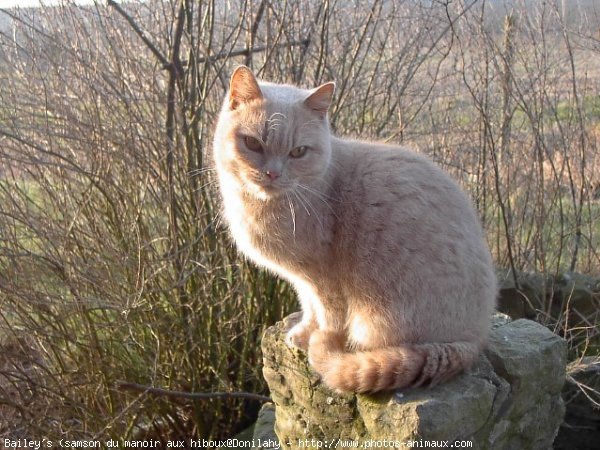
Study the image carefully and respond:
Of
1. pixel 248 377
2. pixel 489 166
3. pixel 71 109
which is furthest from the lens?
pixel 489 166

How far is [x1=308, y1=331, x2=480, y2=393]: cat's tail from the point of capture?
84.1 inches

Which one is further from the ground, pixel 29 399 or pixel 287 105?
pixel 287 105

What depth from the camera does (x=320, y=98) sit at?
7.97 feet

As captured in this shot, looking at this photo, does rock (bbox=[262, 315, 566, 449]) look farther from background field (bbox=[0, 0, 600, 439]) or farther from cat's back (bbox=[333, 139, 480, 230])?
background field (bbox=[0, 0, 600, 439])

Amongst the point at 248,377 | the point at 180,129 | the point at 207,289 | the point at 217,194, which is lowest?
the point at 248,377

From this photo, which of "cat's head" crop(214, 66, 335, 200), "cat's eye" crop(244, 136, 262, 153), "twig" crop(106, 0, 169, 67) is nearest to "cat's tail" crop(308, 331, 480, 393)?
"cat's head" crop(214, 66, 335, 200)

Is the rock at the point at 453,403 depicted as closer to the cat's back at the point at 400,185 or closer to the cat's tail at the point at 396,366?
the cat's tail at the point at 396,366

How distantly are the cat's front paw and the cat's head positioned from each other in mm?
652

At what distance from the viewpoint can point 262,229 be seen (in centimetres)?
247

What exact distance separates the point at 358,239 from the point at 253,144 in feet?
1.84

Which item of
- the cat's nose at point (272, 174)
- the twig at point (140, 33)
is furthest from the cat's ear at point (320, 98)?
the twig at point (140, 33)

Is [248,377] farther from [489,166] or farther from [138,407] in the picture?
[489,166]

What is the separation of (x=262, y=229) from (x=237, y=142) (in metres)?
0.37

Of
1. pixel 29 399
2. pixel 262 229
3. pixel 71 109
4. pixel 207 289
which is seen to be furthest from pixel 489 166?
pixel 29 399
